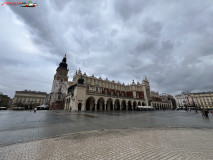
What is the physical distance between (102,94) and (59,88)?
77.5 ft

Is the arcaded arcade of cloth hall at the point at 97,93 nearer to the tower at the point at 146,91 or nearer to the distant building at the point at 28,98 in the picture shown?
the tower at the point at 146,91

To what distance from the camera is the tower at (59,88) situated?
40031 millimetres

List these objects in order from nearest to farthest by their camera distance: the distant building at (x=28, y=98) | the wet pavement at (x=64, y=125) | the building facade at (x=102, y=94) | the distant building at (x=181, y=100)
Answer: the wet pavement at (x=64, y=125), the building facade at (x=102, y=94), the distant building at (x=28, y=98), the distant building at (x=181, y=100)

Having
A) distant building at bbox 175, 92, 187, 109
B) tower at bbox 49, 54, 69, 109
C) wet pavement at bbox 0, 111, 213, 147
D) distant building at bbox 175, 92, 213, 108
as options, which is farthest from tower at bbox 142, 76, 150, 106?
distant building at bbox 175, 92, 187, 109

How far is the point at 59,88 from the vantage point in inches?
1690

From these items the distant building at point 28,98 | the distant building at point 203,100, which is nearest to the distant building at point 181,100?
the distant building at point 203,100

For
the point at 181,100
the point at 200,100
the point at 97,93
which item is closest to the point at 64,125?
the point at 97,93

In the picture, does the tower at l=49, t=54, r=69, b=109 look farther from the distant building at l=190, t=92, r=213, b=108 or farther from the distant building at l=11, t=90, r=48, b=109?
the distant building at l=190, t=92, r=213, b=108

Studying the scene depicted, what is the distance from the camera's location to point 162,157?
9.37 ft

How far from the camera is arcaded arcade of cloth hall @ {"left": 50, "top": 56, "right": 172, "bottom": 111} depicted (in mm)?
30039

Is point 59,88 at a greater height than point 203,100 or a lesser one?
greater

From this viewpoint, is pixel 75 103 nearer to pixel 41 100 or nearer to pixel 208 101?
pixel 41 100

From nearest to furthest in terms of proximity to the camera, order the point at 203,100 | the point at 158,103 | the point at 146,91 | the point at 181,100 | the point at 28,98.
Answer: the point at 146,91 → the point at 158,103 → the point at 28,98 → the point at 203,100 → the point at 181,100

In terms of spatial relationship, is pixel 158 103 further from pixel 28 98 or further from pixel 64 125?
pixel 28 98
